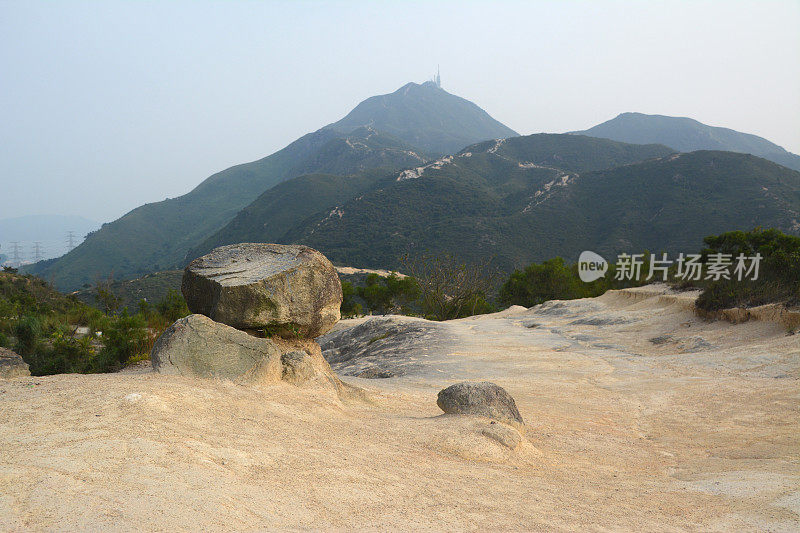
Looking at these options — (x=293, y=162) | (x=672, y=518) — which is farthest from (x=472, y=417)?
(x=293, y=162)

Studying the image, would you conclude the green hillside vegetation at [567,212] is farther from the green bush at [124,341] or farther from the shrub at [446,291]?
Result: the green bush at [124,341]

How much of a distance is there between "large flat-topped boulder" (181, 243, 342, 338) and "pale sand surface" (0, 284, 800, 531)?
142 cm

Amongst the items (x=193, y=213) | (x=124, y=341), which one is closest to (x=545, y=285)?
(x=124, y=341)

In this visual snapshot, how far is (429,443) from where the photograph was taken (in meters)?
5.14

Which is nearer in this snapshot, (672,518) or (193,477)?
(193,477)

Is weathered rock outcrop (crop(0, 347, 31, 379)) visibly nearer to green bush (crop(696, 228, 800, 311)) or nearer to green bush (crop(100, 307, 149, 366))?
green bush (crop(100, 307, 149, 366))

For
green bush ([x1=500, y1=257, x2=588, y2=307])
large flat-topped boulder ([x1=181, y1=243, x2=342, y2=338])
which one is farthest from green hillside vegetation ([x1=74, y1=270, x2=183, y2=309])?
large flat-topped boulder ([x1=181, y1=243, x2=342, y2=338])

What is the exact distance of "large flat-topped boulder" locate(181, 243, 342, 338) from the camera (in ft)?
23.2

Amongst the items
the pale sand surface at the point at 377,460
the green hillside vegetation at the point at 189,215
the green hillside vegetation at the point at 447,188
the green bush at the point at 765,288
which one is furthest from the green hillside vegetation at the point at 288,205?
the pale sand surface at the point at 377,460

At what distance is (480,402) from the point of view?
6.31m

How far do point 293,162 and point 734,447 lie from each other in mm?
190377

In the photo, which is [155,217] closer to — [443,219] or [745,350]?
[443,219]

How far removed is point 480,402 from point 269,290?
3.42 metres

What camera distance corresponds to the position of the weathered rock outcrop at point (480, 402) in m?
6.20
